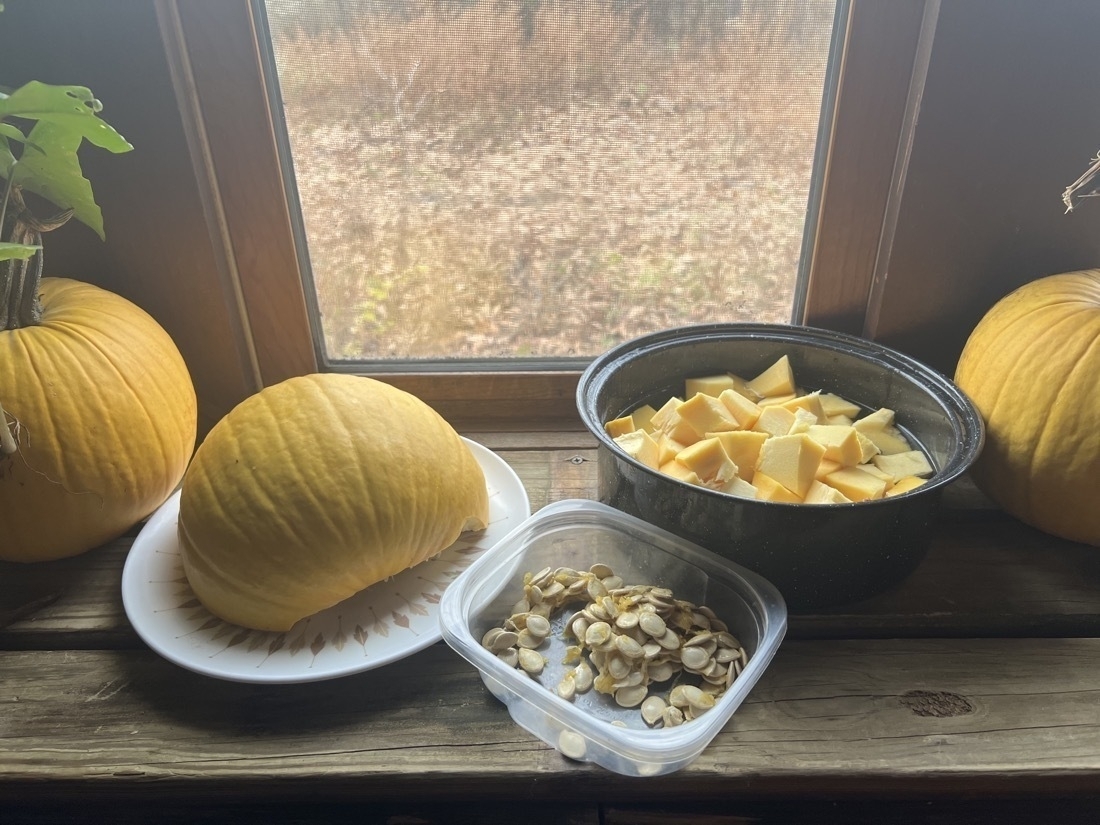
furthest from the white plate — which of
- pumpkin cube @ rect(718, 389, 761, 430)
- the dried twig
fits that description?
the dried twig

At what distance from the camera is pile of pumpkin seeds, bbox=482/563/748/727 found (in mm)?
625

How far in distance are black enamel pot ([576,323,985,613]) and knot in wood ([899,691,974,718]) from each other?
9 centimetres

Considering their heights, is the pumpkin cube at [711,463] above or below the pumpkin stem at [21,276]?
below

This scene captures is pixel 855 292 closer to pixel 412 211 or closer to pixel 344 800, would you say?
pixel 412 211

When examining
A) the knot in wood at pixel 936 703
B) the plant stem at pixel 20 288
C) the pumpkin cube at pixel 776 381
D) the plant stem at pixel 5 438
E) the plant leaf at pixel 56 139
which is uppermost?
the plant leaf at pixel 56 139

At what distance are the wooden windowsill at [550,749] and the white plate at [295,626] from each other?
0.11ft

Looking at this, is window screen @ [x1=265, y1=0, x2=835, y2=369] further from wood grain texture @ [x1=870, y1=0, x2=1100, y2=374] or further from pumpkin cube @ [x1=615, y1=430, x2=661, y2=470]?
pumpkin cube @ [x1=615, y1=430, x2=661, y2=470]

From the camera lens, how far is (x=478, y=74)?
0.82m

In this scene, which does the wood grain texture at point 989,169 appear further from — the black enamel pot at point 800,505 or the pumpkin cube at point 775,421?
the pumpkin cube at point 775,421

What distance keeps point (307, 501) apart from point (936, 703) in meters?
0.53

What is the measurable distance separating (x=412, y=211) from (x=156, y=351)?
0.30 metres

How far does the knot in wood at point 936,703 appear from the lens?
637 millimetres

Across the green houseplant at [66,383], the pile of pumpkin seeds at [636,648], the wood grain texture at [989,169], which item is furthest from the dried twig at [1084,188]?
the green houseplant at [66,383]

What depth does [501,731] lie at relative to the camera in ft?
2.05
